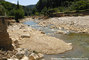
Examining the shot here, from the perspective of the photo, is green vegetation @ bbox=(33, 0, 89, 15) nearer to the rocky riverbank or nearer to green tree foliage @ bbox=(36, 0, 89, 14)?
green tree foliage @ bbox=(36, 0, 89, 14)

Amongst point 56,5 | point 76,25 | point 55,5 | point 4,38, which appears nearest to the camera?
point 4,38

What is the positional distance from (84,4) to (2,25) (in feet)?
133

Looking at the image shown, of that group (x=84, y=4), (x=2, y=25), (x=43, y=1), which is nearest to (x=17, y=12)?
(x=84, y=4)

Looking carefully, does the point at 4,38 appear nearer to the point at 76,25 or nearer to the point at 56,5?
the point at 76,25

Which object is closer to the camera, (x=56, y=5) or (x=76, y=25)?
(x=76, y=25)

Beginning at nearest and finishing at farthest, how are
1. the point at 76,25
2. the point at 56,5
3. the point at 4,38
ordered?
1. the point at 4,38
2. the point at 76,25
3. the point at 56,5

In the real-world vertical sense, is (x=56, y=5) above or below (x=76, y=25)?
below

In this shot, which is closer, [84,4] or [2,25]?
[2,25]

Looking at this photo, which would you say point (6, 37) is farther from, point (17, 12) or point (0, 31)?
point (17, 12)

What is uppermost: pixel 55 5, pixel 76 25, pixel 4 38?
pixel 4 38

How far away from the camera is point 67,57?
421 inches

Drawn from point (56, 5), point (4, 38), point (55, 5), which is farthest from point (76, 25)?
point (55, 5)

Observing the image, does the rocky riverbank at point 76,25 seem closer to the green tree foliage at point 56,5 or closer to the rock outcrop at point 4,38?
the rock outcrop at point 4,38

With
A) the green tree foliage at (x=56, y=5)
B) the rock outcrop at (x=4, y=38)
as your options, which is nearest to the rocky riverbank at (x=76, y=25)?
the rock outcrop at (x=4, y=38)
